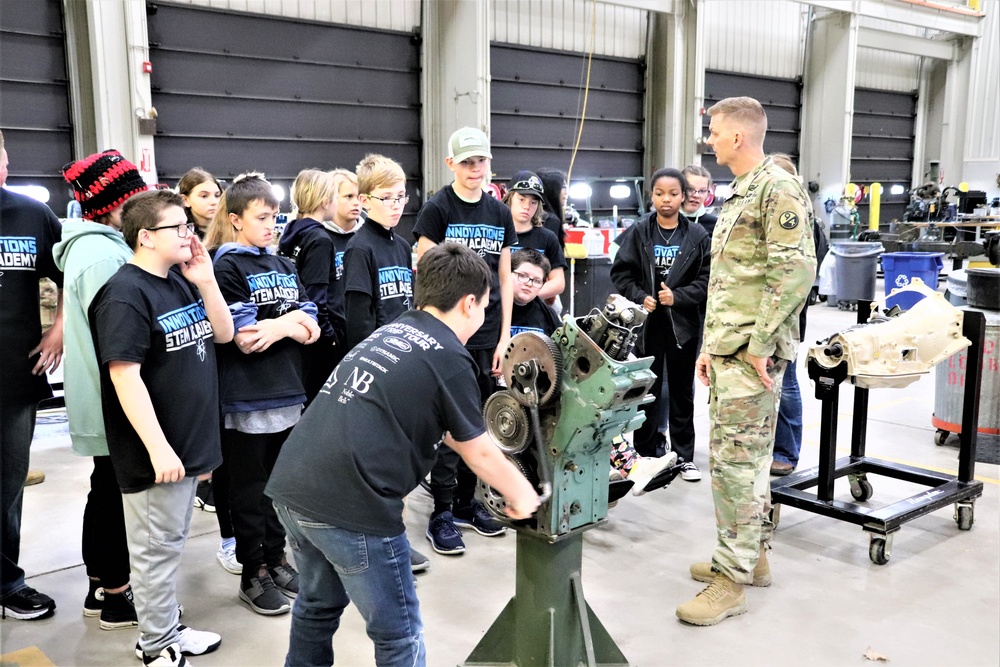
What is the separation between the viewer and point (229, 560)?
3027mm

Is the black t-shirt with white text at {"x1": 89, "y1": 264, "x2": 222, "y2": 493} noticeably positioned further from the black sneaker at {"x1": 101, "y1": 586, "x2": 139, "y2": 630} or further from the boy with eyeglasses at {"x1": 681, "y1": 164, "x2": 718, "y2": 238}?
the boy with eyeglasses at {"x1": 681, "y1": 164, "x2": 718, "y2": 238}

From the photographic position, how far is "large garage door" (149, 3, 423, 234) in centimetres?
773

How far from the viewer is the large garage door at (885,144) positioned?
46.8 feet

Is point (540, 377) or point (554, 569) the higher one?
point (540, 377)

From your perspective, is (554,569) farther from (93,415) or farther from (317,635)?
(93,415)

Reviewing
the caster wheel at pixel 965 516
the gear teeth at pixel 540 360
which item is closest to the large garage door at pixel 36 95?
the gear teeth at pixel 540 360

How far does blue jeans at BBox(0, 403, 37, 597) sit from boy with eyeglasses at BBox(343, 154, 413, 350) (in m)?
1.10

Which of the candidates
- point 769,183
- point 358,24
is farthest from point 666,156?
point 769,183

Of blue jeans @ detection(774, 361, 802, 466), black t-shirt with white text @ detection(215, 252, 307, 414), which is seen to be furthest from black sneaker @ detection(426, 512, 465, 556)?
blue jeans @ detection(774, 361, 802, 466)

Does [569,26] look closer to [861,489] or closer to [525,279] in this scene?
[525,279]

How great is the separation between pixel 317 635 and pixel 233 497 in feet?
3.05

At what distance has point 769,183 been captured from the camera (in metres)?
2.59

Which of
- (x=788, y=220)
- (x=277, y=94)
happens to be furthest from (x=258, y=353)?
(x=277, y=94)

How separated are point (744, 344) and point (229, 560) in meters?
2.05
